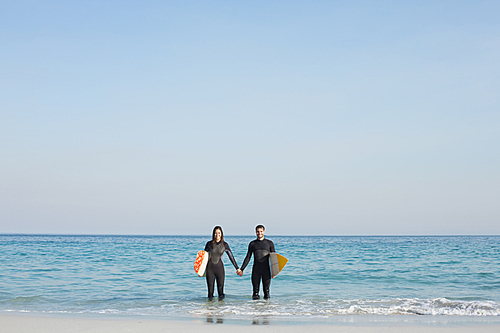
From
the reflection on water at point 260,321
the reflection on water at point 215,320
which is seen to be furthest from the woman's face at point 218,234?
the reflection on water at point 260,321

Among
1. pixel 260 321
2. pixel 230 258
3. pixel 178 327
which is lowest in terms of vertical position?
pixel 260 321

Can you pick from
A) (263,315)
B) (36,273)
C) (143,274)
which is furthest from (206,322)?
(36,273)

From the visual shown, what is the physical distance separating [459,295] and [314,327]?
5986 millimetres

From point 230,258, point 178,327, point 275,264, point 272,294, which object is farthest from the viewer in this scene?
point 272,294

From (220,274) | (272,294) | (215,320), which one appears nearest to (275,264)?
(220,274)

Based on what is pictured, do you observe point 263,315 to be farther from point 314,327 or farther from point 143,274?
point 143,274

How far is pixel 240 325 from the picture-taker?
6312mm

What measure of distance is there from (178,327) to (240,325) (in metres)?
0.91

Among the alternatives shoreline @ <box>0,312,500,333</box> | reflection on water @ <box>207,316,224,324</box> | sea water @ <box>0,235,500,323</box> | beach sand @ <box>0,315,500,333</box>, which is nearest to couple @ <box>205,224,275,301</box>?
sea water @ <box>0,235,500,323</box>

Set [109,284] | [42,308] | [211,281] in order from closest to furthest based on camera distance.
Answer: [42,308]
[211,281]
[109,284]

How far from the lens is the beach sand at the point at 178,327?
585 centimetres

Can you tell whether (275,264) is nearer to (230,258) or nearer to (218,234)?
(230,258)

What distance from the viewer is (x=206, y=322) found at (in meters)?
6.70

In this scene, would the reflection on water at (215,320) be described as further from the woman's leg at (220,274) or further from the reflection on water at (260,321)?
the woman's leg at (220,274)
